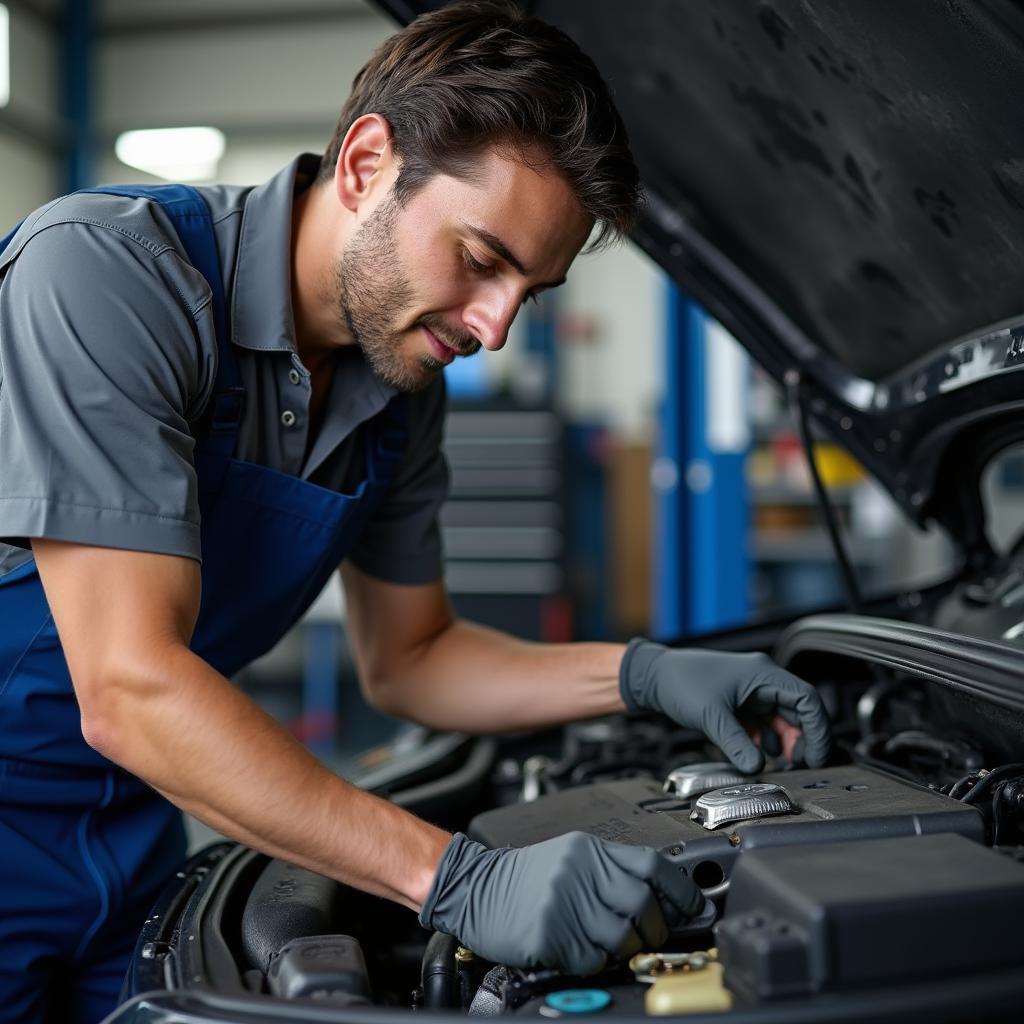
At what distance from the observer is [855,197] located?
1229mm

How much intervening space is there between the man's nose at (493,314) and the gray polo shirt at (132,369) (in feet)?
0.63

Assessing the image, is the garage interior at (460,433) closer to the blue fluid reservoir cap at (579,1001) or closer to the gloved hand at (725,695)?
the gloved hand at (725,695)

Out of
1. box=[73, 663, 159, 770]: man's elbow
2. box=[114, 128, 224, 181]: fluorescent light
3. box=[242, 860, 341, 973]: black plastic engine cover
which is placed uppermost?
box=[114, 128, 224, 181]: fluorescent light

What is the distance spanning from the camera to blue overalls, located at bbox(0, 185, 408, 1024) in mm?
1086

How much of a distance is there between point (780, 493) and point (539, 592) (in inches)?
51.5

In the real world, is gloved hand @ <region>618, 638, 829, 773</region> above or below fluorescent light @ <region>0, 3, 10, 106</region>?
below

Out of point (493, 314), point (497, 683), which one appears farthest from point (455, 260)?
point (497, 683)

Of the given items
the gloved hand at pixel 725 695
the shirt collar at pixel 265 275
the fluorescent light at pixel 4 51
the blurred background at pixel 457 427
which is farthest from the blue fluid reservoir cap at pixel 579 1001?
the fluorescent light at pixel 4 51

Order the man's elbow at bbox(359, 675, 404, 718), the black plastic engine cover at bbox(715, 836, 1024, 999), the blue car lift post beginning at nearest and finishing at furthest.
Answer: the black plastic engine cover at bbox(715, 836, 1024, 999), the man's elbow at bbox(359, 675, 404, 718), the blue car lift post

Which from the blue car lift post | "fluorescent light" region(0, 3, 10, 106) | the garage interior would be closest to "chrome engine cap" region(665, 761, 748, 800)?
the blue car lift post

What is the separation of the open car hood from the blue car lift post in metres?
1.97

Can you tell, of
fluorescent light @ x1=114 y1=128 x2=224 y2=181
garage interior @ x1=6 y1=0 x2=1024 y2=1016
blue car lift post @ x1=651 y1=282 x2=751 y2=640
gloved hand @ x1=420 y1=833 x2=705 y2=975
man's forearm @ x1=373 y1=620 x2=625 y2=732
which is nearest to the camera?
gloved hand @ x1=420 y1=833 x2=705 y2=975

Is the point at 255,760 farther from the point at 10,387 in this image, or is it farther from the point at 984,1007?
the point at 984,1007

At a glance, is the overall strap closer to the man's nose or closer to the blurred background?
the man's nose
